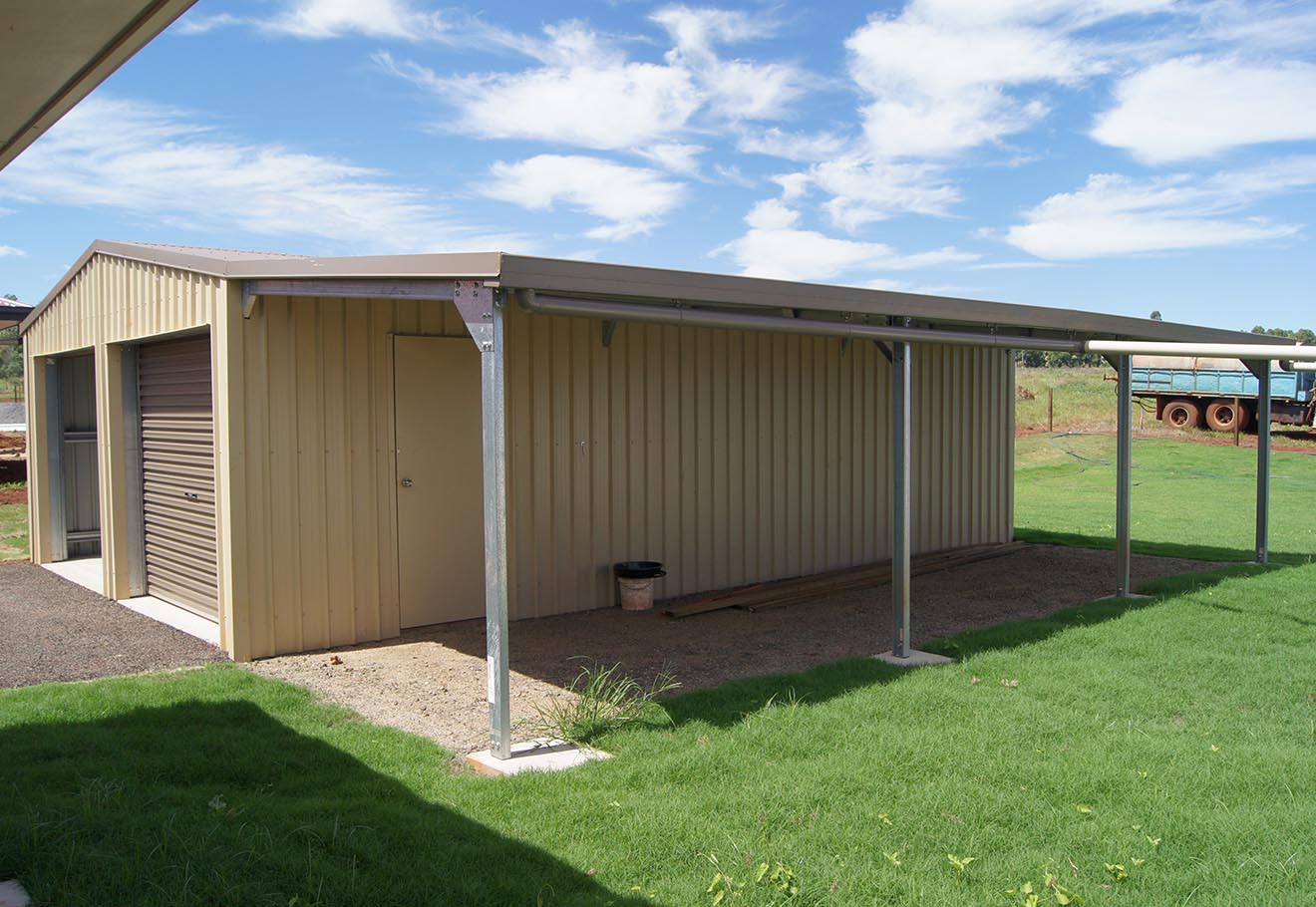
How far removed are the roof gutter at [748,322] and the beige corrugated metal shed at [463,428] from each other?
2 centimetres

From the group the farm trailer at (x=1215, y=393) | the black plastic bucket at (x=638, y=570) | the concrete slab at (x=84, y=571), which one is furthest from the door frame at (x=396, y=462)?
the farm trailer at (x=1215, y=393)

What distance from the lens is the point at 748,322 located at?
19.4 feet

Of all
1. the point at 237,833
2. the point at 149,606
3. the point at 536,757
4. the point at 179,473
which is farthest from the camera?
the point at 149,606

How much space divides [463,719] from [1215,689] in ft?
13.5

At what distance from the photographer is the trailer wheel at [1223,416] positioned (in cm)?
2616

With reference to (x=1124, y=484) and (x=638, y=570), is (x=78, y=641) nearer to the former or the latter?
(x=638, y=570)

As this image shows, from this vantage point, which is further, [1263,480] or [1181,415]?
[1181,415]

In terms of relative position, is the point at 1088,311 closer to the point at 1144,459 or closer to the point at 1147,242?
the point at 1144,459

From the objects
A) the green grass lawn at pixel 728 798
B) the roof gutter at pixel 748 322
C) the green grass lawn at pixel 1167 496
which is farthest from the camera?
the green grass lawn at pixel 1167 496

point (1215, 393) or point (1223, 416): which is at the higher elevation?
point (1215, 393)

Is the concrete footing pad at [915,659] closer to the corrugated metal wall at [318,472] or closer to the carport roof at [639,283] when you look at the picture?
the carport roof at [639,283]

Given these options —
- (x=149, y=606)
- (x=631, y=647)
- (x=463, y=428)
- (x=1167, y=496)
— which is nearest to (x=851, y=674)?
(x=631, y=647)

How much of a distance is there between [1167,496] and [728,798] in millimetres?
15679

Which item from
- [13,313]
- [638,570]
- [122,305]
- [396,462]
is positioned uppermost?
[13,313]
